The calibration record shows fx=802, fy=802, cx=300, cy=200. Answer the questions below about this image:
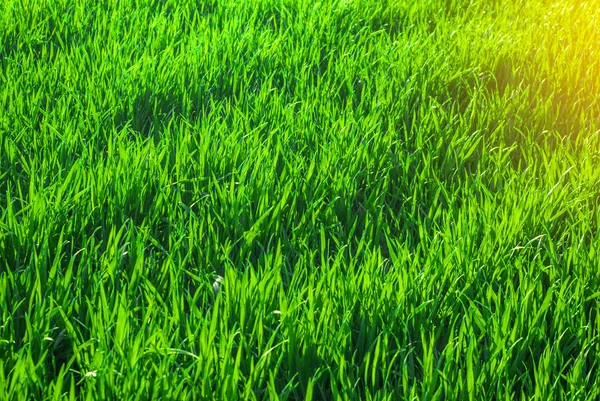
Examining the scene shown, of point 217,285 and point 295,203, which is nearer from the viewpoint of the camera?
point 217,285

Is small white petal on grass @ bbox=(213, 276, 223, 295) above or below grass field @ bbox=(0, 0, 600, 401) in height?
below

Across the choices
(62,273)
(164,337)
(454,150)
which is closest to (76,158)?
(62,273)

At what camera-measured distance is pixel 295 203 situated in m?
2.30

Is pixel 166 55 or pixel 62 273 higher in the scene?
pixel 166 55

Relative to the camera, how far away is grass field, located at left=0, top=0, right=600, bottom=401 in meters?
1.66

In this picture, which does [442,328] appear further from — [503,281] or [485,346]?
[503,281]

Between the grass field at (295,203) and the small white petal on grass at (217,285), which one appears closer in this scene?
the grass field at (295,203)

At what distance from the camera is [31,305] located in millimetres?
1749

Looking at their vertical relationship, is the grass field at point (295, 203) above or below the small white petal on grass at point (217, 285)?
above

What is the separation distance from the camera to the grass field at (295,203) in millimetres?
1655

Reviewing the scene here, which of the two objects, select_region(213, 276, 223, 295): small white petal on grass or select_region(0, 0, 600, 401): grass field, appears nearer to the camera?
select_region(0, 0, 600, 401): grass field

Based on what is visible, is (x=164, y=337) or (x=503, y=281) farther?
(x=503, y=281)

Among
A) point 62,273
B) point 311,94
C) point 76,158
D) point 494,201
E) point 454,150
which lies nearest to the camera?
point 62,273

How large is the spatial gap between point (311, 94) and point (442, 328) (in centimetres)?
131
